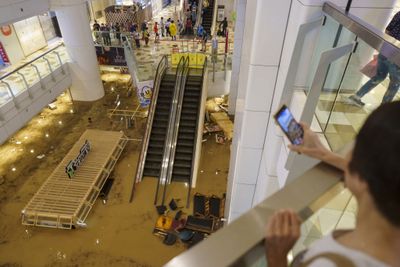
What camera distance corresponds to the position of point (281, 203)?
1.00m

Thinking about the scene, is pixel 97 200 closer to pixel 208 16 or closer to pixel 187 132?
pixel 187 132

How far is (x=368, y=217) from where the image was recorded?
2.78 ft

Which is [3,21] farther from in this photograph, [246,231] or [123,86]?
[246,231]

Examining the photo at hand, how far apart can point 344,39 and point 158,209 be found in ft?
25.5

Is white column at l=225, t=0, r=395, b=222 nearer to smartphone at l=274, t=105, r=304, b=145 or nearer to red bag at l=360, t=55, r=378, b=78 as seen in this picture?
red bag at l=360, t=55, r=378, b=78

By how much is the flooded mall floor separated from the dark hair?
7647 millimetres

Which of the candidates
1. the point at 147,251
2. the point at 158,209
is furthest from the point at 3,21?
the point at 147,251

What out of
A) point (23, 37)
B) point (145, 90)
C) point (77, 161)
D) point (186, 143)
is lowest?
point (77, 161)

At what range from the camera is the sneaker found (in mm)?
2490

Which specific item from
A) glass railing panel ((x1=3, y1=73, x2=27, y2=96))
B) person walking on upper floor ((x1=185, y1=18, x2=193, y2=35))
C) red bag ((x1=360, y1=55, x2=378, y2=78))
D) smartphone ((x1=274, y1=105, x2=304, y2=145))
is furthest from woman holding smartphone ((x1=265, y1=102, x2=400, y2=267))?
person walking on upper floor ((x1=185, y1=18, x2=193, y2=35))

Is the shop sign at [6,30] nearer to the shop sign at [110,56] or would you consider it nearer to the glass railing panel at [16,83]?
the shop sign at [110,56]

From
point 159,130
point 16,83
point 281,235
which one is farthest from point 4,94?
point 281,235

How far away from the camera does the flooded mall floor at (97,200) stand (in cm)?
779

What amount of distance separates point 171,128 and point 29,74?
19.8 feet
